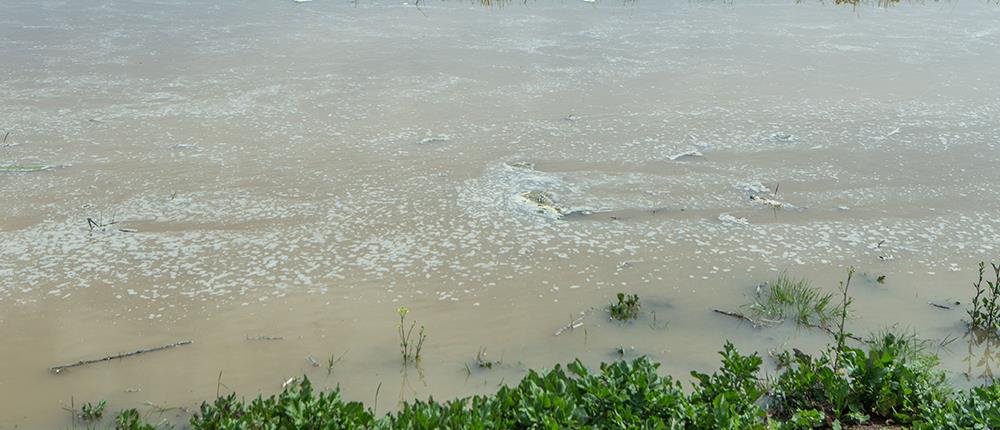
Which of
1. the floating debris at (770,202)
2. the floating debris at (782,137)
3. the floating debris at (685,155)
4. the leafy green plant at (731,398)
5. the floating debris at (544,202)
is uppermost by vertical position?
the floating debris at (782,137)

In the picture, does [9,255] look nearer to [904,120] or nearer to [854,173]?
[854,173]

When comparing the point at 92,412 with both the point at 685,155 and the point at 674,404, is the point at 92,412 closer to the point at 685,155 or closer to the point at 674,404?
the point at 674,404

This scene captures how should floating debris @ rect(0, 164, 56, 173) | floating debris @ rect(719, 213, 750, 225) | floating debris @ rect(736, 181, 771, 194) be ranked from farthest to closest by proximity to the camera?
floating debris @ rect(0, 164, 56, 173), floating debris @ rect(736, 181, 771, 194), floating debris @ rect(719, 213, 750, 225)

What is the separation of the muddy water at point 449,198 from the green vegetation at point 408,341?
6 centimetres

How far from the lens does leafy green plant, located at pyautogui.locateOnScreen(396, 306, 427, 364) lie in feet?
13.3

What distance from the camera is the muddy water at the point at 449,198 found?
424 cm

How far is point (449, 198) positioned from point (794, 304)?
2.18 m

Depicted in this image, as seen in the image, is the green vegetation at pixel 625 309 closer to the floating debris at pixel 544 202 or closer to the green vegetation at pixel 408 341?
the green vegetation at pixel 408 341

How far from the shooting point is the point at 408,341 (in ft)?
13.9

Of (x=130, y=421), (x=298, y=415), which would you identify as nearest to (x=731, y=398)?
(x=298, y=415)

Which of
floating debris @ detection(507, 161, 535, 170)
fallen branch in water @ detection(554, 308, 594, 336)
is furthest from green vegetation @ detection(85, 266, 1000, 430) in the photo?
floating debris @ detection(507, 161, 535, 170)

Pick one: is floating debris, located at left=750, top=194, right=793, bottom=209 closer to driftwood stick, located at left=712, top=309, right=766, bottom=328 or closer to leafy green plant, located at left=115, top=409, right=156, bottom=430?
driftwood stick, located at left=712, top=309, right=766, bottom=328

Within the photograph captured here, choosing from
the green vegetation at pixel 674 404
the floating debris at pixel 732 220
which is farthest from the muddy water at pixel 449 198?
the green vegetation at pixel 674 404

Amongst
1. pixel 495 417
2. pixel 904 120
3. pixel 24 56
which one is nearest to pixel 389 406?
pixel 495 417
